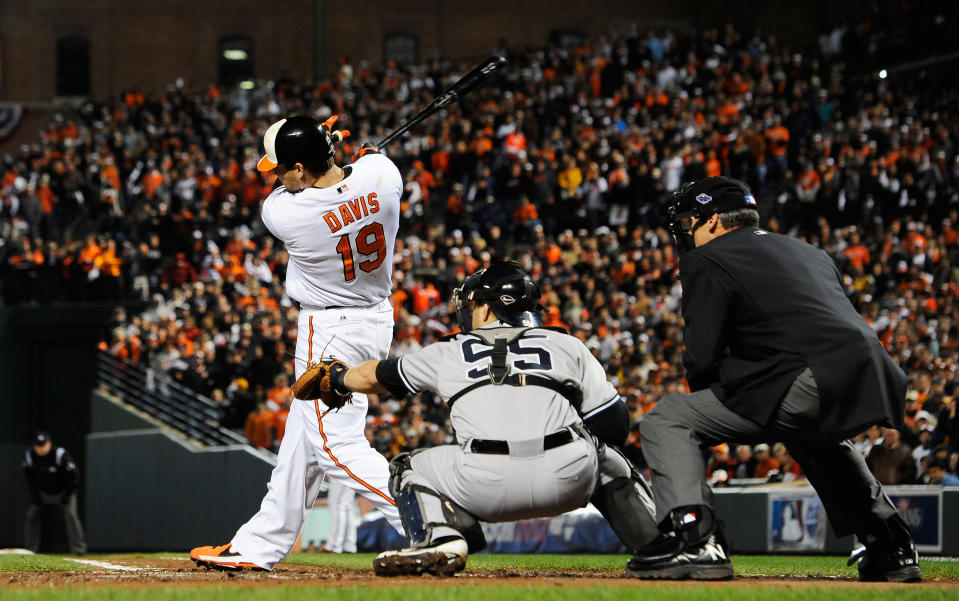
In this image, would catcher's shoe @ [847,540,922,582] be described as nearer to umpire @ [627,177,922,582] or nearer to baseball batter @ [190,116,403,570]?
umpire @ [627,177,922,582]

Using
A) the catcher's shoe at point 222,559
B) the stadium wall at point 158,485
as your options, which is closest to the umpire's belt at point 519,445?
the catcher's shoe at point 222,559

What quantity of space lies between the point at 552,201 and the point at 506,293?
18.1m

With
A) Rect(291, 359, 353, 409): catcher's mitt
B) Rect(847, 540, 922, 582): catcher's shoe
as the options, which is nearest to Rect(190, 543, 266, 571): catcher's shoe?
Rect(291, 359, 353, 409): catcher's mitt

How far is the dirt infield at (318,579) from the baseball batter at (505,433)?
22 cm

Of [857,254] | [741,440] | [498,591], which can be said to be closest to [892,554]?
[741,440]

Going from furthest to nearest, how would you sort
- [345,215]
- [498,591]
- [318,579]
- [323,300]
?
[323,300] < [345,215] < [318,579] < [498,591]

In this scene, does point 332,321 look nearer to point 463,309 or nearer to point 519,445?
point 463,309

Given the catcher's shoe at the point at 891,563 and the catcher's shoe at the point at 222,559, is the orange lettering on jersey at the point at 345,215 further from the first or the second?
the catcher's shoe at the point at 891,563

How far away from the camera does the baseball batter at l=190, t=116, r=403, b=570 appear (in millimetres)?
6746

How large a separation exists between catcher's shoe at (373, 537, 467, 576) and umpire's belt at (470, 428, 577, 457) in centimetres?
42

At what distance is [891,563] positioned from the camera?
6055 mm

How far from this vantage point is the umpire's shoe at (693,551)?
5.61m

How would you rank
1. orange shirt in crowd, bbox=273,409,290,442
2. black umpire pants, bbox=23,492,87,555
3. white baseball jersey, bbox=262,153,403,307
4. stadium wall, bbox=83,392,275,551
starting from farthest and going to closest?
1. orange shirt in crowd, bbox=273,409,290,442
2. stadium wall, bbox=83,392,275,551
3. black umpire pants, bbox=23,492,87,555
4. white baseball jersey, bbox=262,153,403,307

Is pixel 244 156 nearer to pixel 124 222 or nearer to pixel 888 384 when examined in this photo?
pixel 124 222
